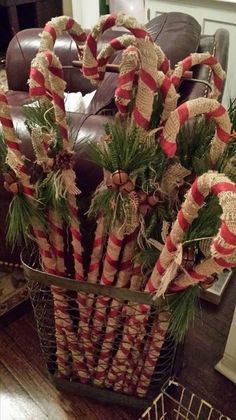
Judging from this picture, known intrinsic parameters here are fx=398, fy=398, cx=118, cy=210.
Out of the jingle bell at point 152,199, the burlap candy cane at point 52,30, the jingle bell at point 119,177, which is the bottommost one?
the jingle bell at point 152,199

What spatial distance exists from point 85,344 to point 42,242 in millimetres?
314

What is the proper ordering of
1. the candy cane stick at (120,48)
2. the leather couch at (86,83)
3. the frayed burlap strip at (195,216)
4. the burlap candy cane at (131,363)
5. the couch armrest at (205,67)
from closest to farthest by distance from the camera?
the frayed burlap strip at (195,216) → the candy cane stick at (120,48) → the burlap candy cane at (131,363) → the leather couch at (86,83) → the couch armrest at (205,67)

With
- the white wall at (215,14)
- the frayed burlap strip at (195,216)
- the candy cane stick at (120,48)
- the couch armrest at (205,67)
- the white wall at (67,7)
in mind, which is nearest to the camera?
the frayed burlap strip at (195,216)

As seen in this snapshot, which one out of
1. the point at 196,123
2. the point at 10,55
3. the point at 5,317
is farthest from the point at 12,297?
the point at 10,55

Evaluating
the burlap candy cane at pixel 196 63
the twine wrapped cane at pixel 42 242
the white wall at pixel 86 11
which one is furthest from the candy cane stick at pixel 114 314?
the white wall at pixel 86 11

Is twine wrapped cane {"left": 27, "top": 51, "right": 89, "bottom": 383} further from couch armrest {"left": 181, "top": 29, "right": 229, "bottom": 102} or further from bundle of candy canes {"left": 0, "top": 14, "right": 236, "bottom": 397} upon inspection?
couch armrest {"left": 181, "top": 29, "right": 229, "bottom": 102}

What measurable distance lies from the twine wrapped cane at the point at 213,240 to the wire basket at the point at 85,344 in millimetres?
117

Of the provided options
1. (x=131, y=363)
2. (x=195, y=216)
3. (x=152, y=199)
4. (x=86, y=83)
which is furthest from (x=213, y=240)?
(x=86, y=83)

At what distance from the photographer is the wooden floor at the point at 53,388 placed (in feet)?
3.74

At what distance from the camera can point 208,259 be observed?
702 millimetres

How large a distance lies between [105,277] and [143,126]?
14.0 inches

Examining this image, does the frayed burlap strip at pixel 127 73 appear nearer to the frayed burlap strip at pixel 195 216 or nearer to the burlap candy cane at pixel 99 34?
the burlap candy cane at pixel 99 34

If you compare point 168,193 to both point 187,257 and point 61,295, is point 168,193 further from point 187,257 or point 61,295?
point 61,295

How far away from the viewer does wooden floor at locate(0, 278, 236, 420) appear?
1.14 meters
